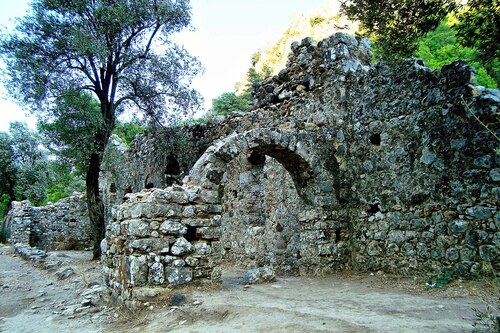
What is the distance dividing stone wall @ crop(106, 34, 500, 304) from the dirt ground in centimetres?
70

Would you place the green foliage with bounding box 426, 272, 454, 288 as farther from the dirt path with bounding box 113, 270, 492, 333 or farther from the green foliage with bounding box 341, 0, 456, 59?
the green foliage with bounding box 341, 0, 456, 59

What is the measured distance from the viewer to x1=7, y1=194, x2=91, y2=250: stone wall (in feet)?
60.2

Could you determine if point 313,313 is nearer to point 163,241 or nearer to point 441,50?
point 163,241

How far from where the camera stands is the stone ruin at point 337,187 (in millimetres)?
5605

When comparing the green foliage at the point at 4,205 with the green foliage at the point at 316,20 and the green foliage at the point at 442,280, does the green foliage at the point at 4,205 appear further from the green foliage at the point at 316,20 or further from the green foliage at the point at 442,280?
the green foliage at the point at 316,20

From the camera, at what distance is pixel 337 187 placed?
838cm

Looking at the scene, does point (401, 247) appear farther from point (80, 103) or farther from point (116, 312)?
point (80, 103)

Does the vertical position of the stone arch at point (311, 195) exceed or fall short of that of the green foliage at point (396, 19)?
it falls short

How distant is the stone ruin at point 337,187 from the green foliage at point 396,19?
81cm

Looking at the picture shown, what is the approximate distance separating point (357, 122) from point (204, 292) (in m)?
4.88

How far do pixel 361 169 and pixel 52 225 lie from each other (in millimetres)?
17120

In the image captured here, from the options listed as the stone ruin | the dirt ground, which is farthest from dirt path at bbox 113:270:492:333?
the stone ruin

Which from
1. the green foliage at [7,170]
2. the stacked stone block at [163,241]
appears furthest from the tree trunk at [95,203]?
the green foliage at [7,170]

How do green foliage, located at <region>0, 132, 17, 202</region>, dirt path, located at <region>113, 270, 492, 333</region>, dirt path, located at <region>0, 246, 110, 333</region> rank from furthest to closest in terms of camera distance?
green foliage, located at <region>0, 132, 17, 202</region> < dirt path, located at <region>0, 246, 110, 333</region> < dirt path, located at <region>113, 270, 492, 333</region>
